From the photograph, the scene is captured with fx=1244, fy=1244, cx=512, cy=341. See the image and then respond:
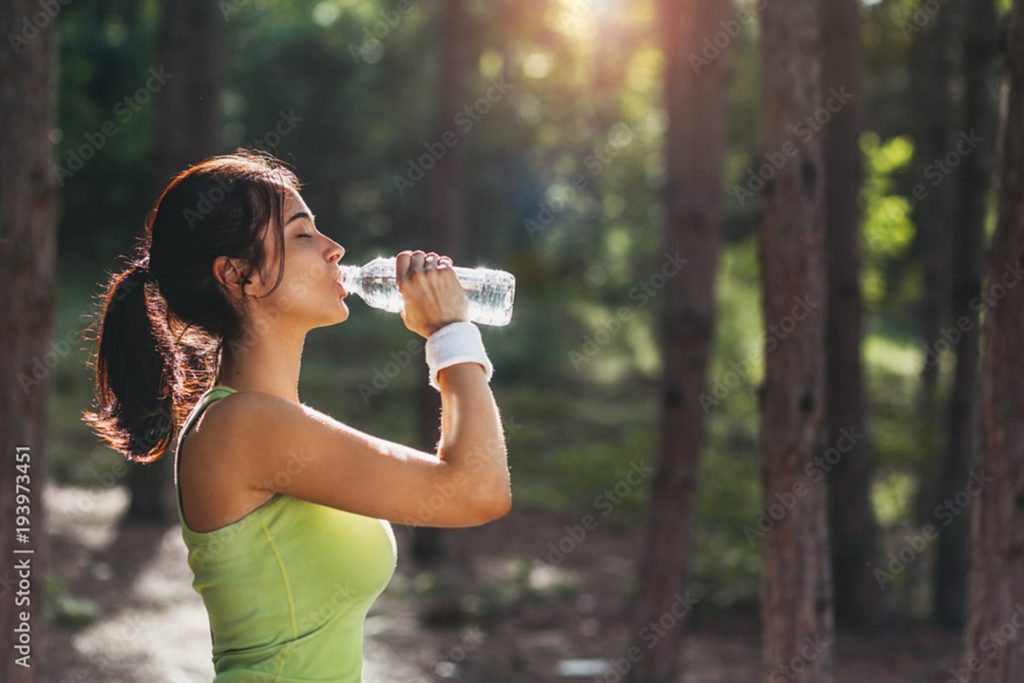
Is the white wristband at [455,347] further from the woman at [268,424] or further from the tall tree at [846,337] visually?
the tall tree at [846,337]

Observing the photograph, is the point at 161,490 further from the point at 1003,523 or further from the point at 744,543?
the point at 1003,523

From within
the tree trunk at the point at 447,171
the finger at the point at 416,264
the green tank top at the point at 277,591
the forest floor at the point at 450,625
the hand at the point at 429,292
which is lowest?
the forest floor at the point at 450,625

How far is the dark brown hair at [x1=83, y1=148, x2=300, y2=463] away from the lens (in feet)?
8.46

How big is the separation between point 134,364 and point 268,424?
47 cm

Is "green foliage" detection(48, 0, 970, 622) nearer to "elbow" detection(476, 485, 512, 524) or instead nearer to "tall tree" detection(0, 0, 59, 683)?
"tall tree" detection(0, 0, 59, 683)

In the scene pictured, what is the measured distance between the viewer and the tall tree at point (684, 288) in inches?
309

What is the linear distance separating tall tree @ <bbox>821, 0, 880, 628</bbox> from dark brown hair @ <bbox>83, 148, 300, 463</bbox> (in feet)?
23.7

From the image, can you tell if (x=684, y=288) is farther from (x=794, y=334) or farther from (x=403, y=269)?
(x=403, y=269)

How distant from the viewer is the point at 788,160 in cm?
491

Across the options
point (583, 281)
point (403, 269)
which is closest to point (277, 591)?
point (403, 269)

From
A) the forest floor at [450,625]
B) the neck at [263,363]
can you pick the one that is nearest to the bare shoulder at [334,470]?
the neck at [263,363]

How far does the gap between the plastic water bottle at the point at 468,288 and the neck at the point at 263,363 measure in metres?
0.30

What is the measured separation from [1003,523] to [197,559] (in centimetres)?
303

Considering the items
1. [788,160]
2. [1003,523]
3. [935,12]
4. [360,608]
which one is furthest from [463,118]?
[360,608]
